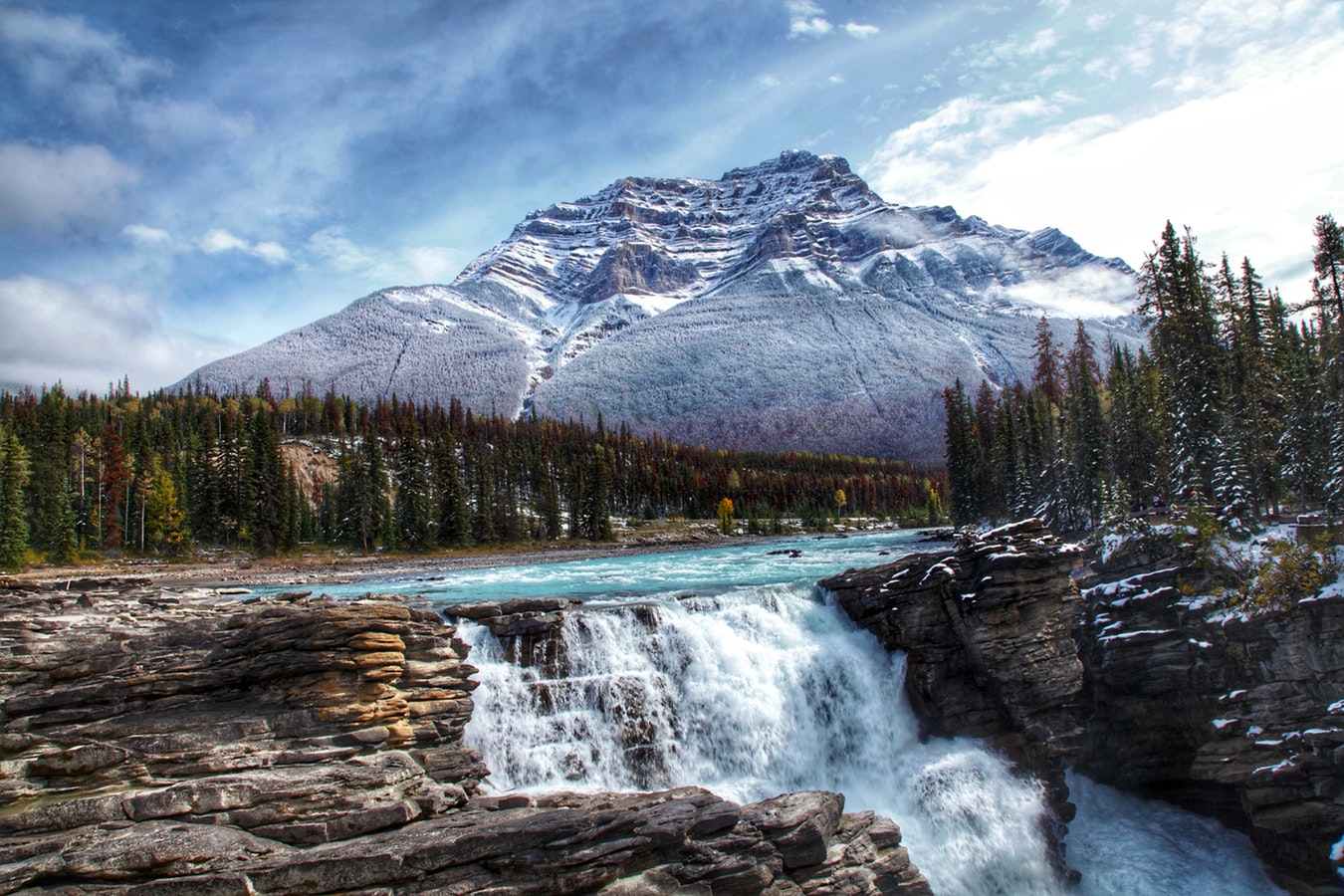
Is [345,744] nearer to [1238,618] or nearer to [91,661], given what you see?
[91,661]

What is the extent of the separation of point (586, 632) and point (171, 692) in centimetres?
1168

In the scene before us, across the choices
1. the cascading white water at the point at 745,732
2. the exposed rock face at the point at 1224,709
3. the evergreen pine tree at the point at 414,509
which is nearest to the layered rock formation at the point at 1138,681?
the exposed rock face at the point at 1224,709

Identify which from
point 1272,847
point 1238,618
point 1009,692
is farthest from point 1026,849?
point 1238,618

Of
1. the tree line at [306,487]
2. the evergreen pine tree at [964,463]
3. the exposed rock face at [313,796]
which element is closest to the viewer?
the exposed rock face at [313,796]

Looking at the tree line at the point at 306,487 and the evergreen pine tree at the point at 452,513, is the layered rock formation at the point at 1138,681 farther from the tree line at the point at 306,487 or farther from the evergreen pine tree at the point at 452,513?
the tree line at the point at 306,487

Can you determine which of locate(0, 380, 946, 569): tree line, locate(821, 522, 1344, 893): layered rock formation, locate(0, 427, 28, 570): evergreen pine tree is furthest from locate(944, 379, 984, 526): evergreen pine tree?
locate(0, 427, 28, 570): evergreen pine tree

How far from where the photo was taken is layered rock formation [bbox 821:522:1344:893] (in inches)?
853

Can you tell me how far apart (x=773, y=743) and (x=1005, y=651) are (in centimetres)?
887

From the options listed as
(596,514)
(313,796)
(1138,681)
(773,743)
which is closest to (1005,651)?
(1138,681)

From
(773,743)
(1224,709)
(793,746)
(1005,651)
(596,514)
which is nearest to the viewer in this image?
(773,743)

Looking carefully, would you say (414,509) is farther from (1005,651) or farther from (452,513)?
(1005,651)

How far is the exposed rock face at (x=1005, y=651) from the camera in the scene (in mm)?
23594

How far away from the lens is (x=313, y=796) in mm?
13727

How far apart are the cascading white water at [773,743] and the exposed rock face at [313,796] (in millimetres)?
2861
